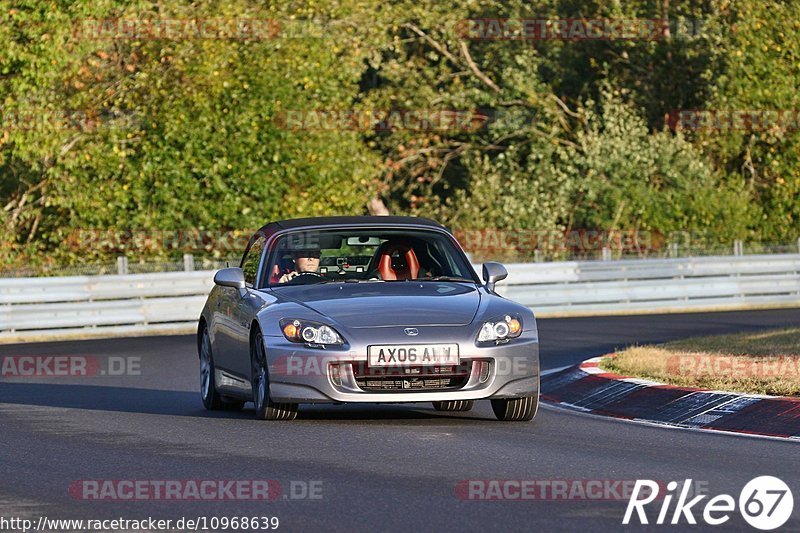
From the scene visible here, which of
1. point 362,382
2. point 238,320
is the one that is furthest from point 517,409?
point 238,320

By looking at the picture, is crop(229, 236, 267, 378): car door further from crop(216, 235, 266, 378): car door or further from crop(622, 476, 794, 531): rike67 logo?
crop(622, 476, 794, 531): rike67 logo

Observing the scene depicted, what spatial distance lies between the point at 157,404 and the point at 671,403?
14.5 ft

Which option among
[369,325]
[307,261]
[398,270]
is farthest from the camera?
[398,270]

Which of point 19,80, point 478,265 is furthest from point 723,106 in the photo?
point 19,80

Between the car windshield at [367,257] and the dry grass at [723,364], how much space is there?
7.49 ft

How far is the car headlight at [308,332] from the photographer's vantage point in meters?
11.4

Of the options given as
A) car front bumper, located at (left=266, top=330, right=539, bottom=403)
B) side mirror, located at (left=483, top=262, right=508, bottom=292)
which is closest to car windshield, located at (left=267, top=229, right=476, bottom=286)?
side mirror, located at (left=483, top=262, right=508, bottom=292)

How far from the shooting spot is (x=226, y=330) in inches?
521

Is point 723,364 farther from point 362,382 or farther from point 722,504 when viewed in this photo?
point 722,504

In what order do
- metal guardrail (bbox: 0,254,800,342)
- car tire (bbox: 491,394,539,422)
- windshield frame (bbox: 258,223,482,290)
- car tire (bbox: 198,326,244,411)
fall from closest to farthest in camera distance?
car tire (bbox: 491,394,539,422)
windshield frame (bbox: 258,223,482,290)
car tire (bbox: 198,326,244,411)
metal guardrail (bbox: 0,254,800,342)

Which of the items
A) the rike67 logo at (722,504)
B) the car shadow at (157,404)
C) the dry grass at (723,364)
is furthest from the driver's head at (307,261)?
the rike67 logo at (722,504)

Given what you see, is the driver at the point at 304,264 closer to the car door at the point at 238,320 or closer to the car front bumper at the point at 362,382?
the car door at the point at 238,320

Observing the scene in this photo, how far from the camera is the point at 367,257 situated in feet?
43.3

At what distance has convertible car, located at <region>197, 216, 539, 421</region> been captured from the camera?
11359mm
